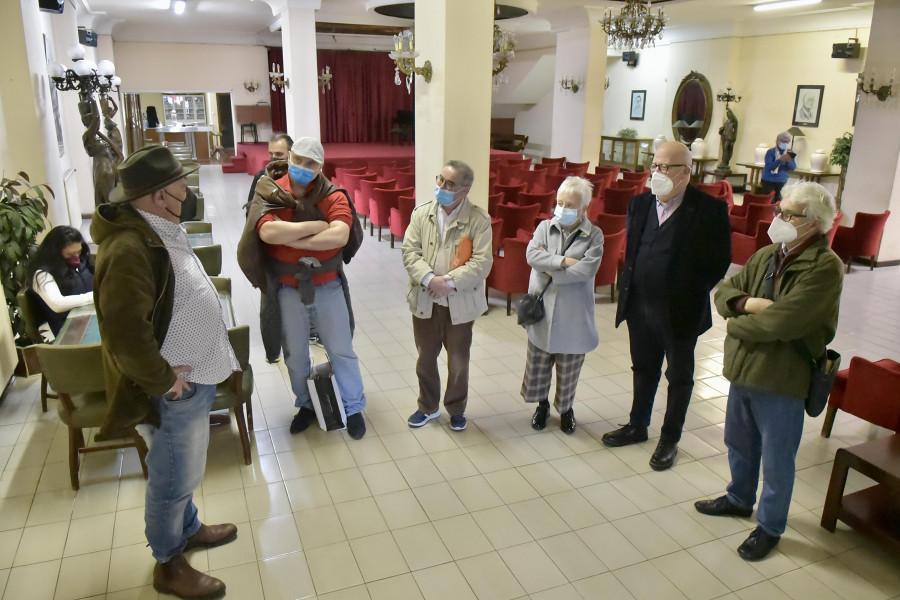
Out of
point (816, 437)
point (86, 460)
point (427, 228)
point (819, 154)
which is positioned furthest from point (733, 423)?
point (819, 154)

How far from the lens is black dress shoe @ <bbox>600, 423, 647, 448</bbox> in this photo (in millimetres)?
3762

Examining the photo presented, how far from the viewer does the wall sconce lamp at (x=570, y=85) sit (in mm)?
12430

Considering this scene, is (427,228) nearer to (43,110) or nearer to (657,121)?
(43,110)

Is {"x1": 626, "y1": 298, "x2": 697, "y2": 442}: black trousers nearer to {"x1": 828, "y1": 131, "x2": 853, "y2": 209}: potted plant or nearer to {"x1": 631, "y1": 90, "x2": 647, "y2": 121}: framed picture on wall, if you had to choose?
{"x1": 828, "y1": 131, "x2": 853, "y2": 209}: potted plant

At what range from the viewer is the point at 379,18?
45.6ft

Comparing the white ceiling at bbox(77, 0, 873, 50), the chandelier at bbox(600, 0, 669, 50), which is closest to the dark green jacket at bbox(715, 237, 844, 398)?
the chandelier at bbox(600, 0, 669, 50)

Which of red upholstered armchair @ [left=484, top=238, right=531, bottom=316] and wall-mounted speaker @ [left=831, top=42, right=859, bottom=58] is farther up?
wall-mounted speaker @ [left=831, top=42, right=859, bottom=58]

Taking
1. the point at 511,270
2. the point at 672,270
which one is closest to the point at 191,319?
the point at 672,270

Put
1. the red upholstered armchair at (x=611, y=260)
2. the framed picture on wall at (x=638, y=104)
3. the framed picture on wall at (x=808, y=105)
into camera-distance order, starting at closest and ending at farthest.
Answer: the red upholstered armchair at (x=611, y=260)
the framed picture on wall at (x=808, y=105)
the framed picture on wall at (x=638, y=104)

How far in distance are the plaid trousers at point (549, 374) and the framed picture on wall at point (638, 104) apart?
15561 millimetres

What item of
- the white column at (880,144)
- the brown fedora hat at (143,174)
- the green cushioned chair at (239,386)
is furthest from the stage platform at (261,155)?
the brown fedora hat at (143,174)

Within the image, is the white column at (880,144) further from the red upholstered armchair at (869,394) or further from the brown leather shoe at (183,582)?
the brown leather shoe at (183,582)

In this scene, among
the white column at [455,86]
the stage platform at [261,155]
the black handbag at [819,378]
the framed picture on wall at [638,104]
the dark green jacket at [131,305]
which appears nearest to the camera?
the dark green jacket at [131,305]

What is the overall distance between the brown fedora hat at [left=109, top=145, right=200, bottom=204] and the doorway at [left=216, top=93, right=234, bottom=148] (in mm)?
19350
